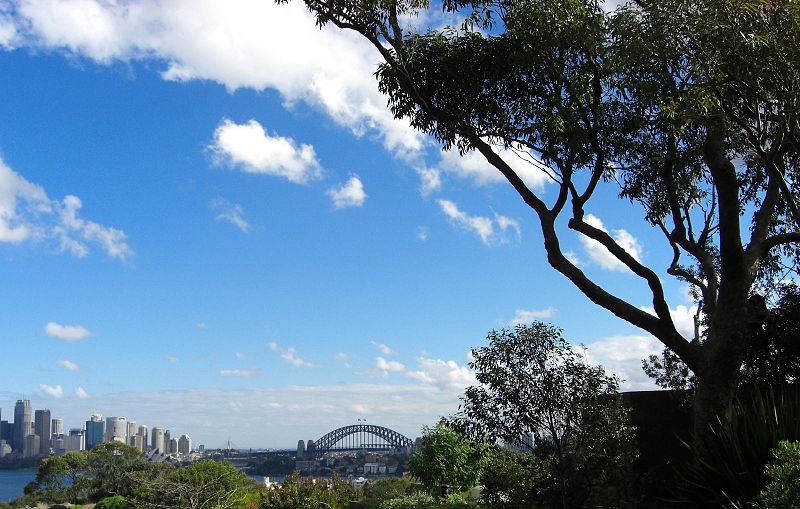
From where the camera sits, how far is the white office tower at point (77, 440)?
88312mm

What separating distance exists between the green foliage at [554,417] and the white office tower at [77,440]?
87.5 m

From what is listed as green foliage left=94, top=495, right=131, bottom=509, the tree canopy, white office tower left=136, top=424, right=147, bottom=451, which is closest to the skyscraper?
white office tower left=136, top=424, right=147, bottom=451

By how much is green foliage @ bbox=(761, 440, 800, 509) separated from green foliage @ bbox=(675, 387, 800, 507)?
223cm

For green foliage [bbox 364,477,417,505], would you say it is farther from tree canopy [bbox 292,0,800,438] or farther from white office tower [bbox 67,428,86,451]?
white office tower [bbox 67,428,86,451]

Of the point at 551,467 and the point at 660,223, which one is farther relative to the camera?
the point at 660,223

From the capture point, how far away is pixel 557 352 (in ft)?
32.2

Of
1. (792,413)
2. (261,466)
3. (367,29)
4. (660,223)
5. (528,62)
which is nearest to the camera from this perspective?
(792,413)

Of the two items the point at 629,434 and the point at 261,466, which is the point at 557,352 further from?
the point at 261,466

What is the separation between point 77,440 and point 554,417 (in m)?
91.8

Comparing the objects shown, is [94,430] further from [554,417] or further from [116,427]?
[554,417]

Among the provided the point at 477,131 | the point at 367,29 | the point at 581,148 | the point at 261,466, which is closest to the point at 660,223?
the point at 581,148

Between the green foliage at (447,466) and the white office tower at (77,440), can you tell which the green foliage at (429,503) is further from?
the white office tower at (77,440)

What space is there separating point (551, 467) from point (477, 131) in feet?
15.8

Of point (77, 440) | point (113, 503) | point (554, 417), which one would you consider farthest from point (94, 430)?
point (554, 417)
